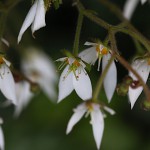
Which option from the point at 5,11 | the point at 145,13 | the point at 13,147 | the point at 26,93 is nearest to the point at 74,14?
the point at 145,13

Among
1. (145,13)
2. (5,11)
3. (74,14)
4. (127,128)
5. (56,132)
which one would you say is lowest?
(127,128)

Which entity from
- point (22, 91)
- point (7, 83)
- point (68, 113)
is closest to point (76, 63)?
point (7, 83)

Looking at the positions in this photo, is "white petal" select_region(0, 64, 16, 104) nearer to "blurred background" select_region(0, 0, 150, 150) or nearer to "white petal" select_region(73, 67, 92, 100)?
"white petal" select_region(73, 67, 92, 100)

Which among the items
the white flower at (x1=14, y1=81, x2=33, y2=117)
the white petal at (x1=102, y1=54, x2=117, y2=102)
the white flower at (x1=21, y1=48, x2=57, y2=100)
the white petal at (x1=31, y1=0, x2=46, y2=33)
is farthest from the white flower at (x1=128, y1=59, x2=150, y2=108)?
the white flower at (x1=21, y1=48, x2=57, y2=100)

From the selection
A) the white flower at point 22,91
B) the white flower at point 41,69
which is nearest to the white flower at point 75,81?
the white flower at point 22,91

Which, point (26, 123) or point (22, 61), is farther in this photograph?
point (26, 123)

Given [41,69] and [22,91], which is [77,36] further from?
[41,69]

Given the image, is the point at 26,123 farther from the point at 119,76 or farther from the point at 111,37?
the point at 111,37
